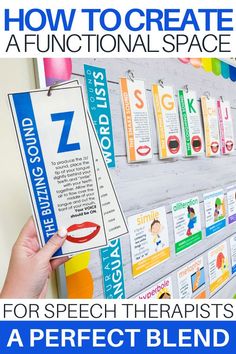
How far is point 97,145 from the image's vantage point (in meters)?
0.54

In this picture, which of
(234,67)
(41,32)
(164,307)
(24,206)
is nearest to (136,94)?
(41,32)

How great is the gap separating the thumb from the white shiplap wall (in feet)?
0.60

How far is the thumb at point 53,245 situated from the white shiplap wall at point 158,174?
0.60 ft

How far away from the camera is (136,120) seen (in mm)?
829

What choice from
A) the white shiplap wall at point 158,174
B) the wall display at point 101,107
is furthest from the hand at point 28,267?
the wall display at point 101,107

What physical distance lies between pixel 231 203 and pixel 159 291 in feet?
1.71

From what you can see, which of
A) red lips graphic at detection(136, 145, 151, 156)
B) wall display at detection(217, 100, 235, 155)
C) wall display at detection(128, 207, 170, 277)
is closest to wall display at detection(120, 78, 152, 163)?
red lips graphic at detection(136, 145, 151, 156)

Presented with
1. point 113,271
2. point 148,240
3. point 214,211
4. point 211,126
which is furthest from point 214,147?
point 113,271

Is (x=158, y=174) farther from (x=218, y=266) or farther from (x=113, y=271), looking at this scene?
(x=218, y=266)

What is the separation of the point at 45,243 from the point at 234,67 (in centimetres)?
107

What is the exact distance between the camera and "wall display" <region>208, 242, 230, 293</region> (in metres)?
1.13

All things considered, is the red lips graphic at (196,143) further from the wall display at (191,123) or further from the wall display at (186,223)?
the wall display at (186,223)

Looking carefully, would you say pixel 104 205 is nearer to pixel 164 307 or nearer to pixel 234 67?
pixel 164 307

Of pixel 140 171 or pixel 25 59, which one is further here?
pixel 140 171
